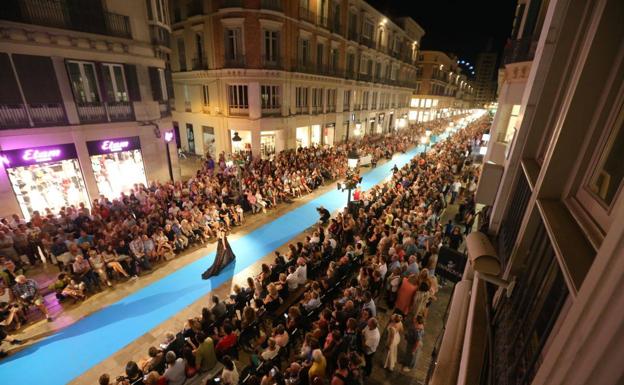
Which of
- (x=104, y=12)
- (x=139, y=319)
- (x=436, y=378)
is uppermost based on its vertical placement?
Answer: (x=104, y=12)

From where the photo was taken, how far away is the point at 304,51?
80.0ft

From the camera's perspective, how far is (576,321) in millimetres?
1431

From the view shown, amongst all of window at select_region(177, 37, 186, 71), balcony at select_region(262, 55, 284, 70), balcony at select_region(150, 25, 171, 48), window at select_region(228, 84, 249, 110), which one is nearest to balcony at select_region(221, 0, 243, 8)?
balcony at select_region(262, 55, 284, 70)

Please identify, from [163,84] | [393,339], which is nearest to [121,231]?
[393,339]

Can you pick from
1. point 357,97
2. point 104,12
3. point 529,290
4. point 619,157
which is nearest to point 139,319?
point 529,290

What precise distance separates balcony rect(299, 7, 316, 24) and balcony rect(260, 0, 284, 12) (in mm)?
2224

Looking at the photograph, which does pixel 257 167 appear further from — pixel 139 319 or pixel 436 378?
pixel 436 378

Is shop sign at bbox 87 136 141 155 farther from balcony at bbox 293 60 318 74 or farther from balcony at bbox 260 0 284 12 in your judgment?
balcony at bbox 293 60 318 74

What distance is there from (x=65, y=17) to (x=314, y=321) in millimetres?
15452

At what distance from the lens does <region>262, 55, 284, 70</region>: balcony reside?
2114cm

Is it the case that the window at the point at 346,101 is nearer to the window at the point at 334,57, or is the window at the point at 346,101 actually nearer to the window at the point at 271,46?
the window at the point at 334,57

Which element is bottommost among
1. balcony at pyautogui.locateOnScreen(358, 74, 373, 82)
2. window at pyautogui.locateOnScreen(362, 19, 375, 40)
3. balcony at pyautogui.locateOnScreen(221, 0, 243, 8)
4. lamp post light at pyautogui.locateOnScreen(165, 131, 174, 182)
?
lamp post light at pyautogui.locateOnScreen(165, 131, 174, 182)

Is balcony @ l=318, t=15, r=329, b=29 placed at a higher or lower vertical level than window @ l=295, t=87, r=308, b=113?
higher

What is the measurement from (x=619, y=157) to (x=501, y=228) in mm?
3174
